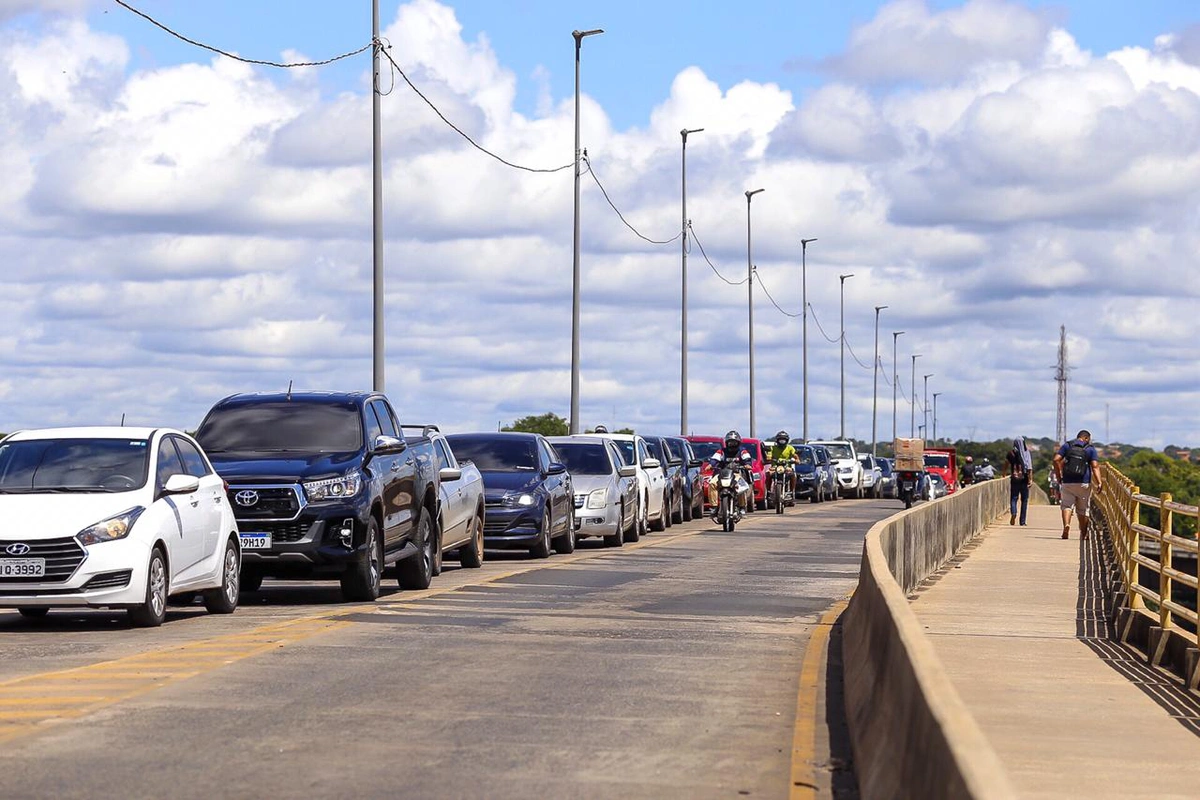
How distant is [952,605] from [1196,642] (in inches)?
252

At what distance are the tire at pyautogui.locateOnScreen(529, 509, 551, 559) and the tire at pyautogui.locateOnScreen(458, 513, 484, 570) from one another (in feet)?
6.04

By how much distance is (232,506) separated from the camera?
18297mm

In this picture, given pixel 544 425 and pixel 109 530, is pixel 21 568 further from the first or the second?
pixel 544 425

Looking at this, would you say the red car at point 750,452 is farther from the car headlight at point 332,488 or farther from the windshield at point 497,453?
the car headlight at point 332,488

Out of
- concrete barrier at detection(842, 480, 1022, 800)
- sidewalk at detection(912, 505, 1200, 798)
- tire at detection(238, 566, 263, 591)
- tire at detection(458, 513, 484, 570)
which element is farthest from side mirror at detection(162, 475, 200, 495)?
tire at detection(458, 513, 484, 570)

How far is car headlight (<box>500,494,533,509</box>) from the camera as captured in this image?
2631 centimetres

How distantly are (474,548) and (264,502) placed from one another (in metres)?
6.32

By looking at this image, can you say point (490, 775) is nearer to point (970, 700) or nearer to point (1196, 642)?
point (970, 700)

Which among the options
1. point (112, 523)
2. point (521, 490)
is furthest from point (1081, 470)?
point (112, 523)

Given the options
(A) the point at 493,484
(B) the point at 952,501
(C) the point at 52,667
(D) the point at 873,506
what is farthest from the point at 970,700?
(D) the point at 873,506

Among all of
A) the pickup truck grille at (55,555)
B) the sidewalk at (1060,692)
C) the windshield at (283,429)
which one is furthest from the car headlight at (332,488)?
the sidewalk at (1060,692)

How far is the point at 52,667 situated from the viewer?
41.9ft

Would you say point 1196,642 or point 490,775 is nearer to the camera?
point 490,775

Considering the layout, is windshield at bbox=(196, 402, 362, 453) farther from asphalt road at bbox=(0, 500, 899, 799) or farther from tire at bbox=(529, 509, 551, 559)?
tire at bbox=(529, 509, 551, 559)
